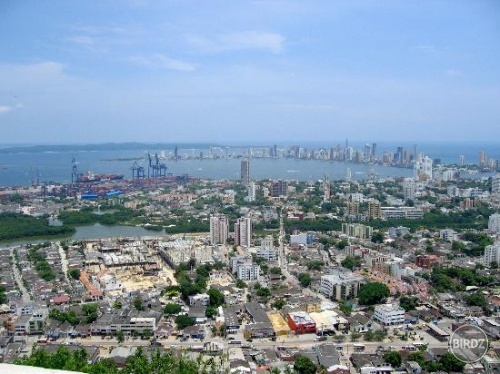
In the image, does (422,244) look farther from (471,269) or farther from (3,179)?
(3,179)

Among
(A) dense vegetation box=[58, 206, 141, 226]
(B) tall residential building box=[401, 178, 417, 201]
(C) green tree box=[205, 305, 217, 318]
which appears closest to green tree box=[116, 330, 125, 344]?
(C) green tree box=[205, 305, 217, 318]

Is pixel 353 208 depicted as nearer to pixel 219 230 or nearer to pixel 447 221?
pixel 447 221

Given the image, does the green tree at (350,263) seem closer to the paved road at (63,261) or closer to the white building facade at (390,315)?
the white building facade at (390,315)

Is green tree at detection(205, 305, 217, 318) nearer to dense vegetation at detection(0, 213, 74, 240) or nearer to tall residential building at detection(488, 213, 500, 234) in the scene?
dense vegetation at detection(0, 213, 74, 240)

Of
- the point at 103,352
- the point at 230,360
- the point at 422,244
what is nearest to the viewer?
the point at 230,360

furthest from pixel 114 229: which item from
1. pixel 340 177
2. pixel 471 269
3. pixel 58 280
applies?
pixel 340 177
